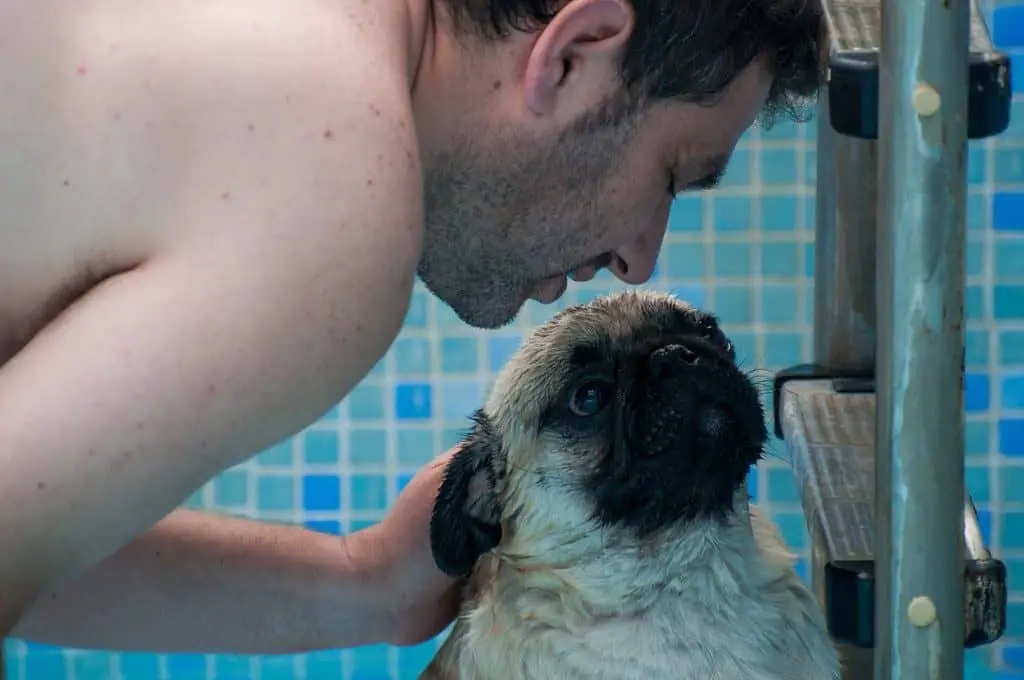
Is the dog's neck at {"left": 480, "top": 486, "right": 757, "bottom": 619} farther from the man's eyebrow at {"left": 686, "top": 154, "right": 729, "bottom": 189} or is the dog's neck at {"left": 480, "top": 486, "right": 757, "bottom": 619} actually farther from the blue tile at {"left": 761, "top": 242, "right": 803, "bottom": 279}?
the blue tile at {"left": 761, "top": 242, "right": 803, "bottom": 279}

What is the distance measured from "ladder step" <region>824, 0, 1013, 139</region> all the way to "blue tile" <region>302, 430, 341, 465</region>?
70.1 inches

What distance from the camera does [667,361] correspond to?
57.0 inches

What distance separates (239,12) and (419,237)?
186 mm

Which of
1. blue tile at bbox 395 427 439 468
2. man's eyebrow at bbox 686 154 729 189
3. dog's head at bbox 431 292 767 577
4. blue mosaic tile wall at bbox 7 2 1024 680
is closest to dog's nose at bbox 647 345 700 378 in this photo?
dog's head at bbox 431 292 767 577

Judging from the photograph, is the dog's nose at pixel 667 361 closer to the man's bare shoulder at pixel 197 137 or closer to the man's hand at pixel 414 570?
the man's hand at pixel 414 570

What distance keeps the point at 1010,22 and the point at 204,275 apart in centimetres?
201

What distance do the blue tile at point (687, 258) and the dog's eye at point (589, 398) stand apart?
40.4 inches

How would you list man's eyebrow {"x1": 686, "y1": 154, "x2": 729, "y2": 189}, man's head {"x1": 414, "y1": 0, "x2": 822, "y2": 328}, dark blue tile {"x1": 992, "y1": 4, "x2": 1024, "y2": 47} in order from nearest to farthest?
1. man's head {"x1": 414, "y1": 0, "x2": 822, "y2": 328}
2. man's eyebrow {"x1": 686, "y1": 154, "x2": 729, "y2": 189}
3. dark blue tile {"x1": 992, "y1": 4, "x2": 1024, "y2": 47}

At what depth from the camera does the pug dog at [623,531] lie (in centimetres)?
143

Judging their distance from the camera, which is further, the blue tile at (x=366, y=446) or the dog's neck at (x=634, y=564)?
the blue tile at (x=366, y=446)

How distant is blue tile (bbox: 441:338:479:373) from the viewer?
2.53 meters

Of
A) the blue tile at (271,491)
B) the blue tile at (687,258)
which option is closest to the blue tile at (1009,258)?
the blue tile at (687,258)

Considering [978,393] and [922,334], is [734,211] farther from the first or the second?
[922,334]

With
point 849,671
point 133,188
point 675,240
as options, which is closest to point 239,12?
point 133,188
